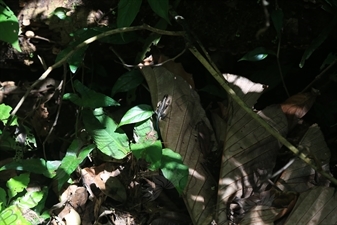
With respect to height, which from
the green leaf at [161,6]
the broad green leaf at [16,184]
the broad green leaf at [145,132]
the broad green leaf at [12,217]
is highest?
the green leaf at [161,6]

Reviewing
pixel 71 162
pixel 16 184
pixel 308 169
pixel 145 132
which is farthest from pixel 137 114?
pixel 308 169

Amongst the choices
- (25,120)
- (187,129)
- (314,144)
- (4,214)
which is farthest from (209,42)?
(4,214)

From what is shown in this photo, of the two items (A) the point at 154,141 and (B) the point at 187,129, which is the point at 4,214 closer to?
(A) the point at 154,141

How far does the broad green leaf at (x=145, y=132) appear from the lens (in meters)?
1.51

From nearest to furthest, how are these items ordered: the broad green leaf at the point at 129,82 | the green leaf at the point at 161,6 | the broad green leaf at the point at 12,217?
the green leaf at the point at 161,6
the broad green leaf at the point at 12,217
the broad green leaf at the point at 129,82

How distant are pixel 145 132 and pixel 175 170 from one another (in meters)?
0.20

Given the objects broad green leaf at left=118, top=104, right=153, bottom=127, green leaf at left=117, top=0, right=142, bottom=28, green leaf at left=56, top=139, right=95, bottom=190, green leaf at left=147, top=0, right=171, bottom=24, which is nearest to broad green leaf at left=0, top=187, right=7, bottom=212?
green leaf at left=56, top=139, right=95, bottom=190

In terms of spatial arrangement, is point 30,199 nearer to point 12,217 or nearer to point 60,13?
point 12,217

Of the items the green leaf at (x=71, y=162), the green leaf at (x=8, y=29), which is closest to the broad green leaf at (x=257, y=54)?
the green leaf at (x=71, y=162)

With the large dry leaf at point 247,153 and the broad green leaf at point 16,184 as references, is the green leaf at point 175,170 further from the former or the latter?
the broad green leaf at point 16,184

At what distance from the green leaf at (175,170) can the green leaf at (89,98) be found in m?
0.26

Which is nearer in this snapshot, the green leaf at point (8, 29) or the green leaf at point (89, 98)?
the green leaf at point (8, 29)

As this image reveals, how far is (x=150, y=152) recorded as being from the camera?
55.6 inches

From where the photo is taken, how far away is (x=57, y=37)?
1.68 meters
